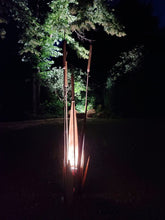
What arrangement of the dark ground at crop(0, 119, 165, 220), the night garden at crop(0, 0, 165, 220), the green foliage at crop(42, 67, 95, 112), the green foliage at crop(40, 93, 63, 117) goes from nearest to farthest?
the dark ground at crop(0, 119, 165, 220) < the night garden at crop(0, 0, 165, 220) < the green foliage at crop(40, 93, 63, 117) < the green foliage at crop(42, 67, 95, 112)

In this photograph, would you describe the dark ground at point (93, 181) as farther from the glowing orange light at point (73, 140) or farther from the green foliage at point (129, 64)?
the green foliage at point (129, 64)

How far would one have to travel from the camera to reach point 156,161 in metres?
4.12

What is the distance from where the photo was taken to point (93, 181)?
3268 millimetres

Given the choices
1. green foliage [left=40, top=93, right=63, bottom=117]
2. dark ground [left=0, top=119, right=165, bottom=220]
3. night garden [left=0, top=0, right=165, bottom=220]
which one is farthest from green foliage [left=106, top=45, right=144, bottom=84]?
dark ground [left=0, top=119, right=165, bottom=220]

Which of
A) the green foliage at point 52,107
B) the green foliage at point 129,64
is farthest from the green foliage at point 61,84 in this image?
the green foliage at point 129,64

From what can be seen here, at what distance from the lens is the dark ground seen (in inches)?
96.3

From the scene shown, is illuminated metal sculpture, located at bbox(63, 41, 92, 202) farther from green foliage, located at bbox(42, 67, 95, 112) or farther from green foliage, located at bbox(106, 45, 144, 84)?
green foliage, located at bbox(106, 45, 144, 84)

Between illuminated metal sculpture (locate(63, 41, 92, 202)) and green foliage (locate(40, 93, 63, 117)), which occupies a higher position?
green foliage (locate(40, 93, 63, 117))

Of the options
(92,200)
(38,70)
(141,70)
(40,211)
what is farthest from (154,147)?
(38,70)

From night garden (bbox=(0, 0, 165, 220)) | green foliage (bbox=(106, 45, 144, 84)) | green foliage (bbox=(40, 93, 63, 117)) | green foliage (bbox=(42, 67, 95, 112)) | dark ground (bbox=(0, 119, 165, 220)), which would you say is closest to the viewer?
dark ground (bbox=(0, 119, 165, 220))

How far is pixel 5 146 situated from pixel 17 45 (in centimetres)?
1016

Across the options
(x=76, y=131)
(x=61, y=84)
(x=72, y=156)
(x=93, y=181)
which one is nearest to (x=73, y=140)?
(x=76, y=131)

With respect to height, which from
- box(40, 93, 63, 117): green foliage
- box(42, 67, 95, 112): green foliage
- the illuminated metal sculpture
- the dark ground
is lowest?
the dark ground

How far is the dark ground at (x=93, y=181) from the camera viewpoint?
8.03 ft
